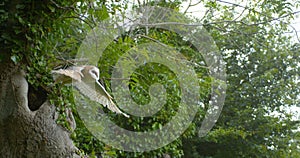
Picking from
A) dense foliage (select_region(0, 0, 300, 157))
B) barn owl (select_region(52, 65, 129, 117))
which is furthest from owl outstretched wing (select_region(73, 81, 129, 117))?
dense foliage (select_region(0, 0, 300, 157))

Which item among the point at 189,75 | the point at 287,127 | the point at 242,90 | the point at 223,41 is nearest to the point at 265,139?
the point at 287,127

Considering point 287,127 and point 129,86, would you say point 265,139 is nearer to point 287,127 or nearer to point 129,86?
point 287,127

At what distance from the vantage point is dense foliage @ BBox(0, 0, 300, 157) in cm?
118

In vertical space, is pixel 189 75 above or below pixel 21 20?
above

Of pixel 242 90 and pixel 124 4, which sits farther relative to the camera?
pixel 242 90

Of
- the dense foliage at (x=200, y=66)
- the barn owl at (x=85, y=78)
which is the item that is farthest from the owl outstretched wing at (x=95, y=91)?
the dense foliage at (x=200, y=66)

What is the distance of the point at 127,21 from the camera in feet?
5.98

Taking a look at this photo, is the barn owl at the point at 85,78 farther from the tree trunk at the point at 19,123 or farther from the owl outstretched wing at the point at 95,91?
the tree trunk at the point at 19,123

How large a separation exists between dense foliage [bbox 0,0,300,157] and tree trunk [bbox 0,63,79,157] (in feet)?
0.16

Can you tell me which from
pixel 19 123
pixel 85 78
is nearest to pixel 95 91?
pixel 85 78

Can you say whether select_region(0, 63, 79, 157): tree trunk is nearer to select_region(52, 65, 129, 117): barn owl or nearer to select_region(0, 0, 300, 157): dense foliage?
select_region(0, 0, 300, 157): dense foliage

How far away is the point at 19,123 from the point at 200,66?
0.99m

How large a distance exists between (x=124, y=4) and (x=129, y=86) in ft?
1.39

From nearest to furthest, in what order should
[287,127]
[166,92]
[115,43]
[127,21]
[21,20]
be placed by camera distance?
[21,20]
[115,43]
[127,21]
[166,92]
[287,127]
